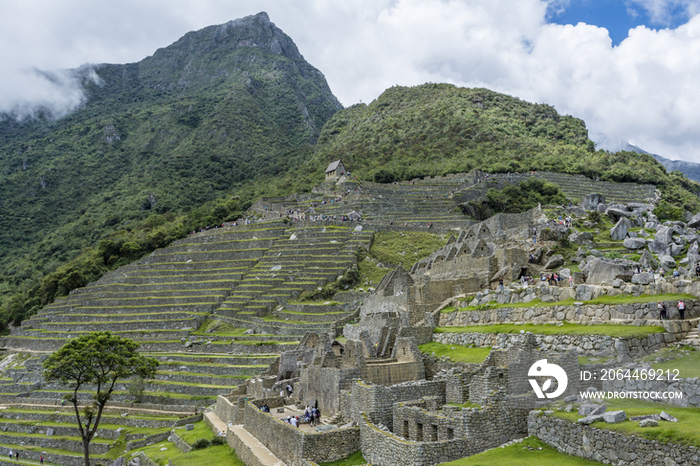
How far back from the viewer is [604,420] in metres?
9.40

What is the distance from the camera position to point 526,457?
10.1 m

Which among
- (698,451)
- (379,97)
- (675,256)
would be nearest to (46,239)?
(379,97)

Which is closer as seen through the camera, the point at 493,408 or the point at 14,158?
the point at 493,408

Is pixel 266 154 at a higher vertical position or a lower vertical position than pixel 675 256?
higher

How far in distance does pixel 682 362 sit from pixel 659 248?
1390 centimetres

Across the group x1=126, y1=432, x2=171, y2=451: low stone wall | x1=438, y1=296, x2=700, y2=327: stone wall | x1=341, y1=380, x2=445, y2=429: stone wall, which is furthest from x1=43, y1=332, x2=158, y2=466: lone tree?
x1=438, y1=296, x2=700, y2=327: stone wall

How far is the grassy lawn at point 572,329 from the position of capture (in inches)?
484

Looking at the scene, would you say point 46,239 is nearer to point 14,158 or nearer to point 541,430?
point 14,158

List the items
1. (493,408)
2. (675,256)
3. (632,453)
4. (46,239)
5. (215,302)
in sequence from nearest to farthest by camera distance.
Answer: (632,453), (493,408), (675,256), (215,302), (46,239)

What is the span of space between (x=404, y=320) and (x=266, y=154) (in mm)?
113746

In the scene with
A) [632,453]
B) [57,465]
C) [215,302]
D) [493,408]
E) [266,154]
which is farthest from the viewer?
[266,154]

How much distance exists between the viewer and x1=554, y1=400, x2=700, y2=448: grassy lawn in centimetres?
798

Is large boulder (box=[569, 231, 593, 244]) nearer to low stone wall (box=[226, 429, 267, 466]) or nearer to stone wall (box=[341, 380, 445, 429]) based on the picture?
stone wall (box=[341, 380, 445, 429])

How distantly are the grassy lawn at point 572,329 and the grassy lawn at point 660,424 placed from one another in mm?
2499
